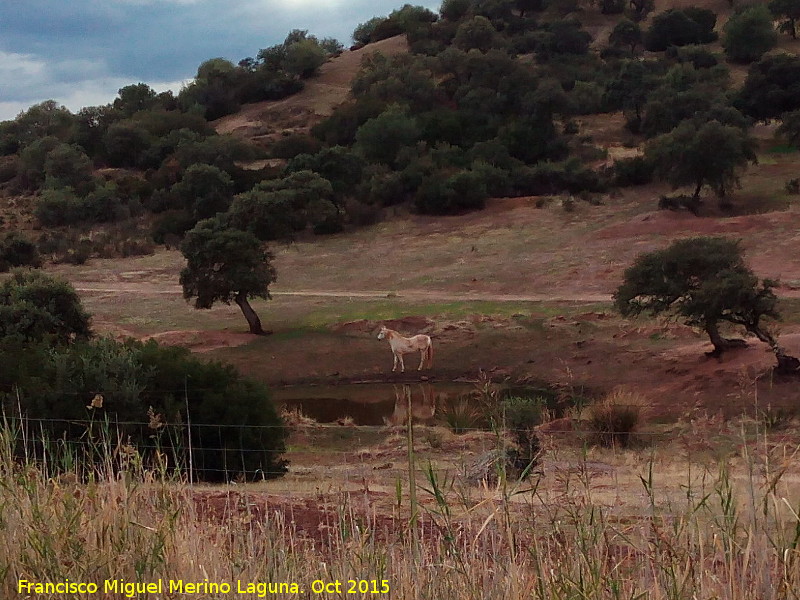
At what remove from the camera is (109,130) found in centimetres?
7075

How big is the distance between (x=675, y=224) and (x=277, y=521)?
34.1 metres

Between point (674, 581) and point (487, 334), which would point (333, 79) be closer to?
point (487, 334)

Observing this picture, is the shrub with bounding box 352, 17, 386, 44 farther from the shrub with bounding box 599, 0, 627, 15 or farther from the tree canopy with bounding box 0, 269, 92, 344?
the tree canopy with bounding box 0, 269, 92, 344

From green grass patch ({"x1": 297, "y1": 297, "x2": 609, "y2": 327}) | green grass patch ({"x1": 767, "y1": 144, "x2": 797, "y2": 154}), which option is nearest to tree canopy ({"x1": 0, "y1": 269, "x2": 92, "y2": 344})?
green grass patch ({"x1": 297, "y1": 297, "x2": 609, "y2": 327})

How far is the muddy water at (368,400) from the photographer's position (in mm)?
20922

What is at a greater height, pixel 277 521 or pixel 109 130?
pixel 109 130

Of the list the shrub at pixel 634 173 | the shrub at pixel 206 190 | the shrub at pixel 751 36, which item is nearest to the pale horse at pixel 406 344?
the shrub at pixel 634 173

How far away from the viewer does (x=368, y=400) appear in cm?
2305

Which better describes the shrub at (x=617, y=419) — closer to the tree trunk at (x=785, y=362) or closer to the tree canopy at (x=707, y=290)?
the tree trunk at (x=785, y=362)

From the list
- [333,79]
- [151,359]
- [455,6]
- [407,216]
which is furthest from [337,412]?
[455,6]

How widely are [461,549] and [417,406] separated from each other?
17.8 meters

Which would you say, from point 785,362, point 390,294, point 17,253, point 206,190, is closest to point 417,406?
point 785,362

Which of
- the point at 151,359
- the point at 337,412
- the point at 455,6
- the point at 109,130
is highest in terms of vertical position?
the point at 455,6

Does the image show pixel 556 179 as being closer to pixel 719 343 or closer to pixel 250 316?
pixel 250 316
